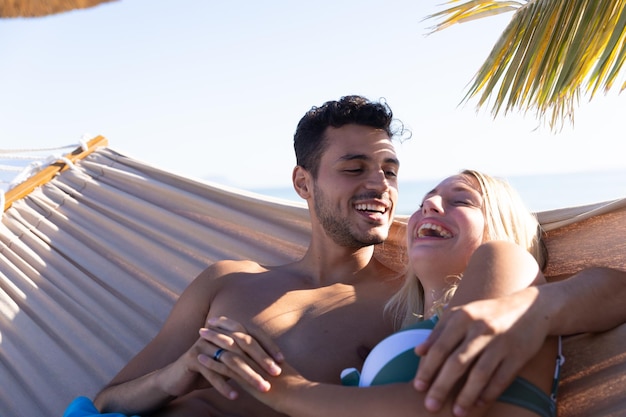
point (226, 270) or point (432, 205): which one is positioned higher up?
point (432, 205)

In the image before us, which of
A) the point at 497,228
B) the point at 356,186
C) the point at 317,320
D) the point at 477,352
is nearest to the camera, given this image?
the point at 477,352

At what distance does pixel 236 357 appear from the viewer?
1582 mm

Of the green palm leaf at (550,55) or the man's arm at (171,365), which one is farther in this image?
the green palm leaf at (550,55)

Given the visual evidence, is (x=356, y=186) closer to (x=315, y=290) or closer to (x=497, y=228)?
(x=315, y=290)

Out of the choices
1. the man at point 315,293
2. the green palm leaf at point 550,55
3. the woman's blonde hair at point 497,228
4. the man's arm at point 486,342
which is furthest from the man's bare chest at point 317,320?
the green palm leaf at point 550,55

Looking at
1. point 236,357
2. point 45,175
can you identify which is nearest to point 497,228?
point 236,357

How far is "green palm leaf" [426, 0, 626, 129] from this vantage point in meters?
2.58

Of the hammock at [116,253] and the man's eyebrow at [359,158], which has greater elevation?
the man's eyebrow at [359,158]

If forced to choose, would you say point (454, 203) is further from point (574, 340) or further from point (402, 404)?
point (402, 404)

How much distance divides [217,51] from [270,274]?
91.1 ft

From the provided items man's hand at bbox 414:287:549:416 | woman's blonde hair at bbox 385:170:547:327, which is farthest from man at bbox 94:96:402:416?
man's hand at bbox 414:287:549:416

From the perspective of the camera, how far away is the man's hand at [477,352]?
1.19 metres

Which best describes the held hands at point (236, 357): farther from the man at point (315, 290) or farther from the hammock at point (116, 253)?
the hammock at point (116, 253)

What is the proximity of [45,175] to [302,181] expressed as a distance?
1.42 metres
